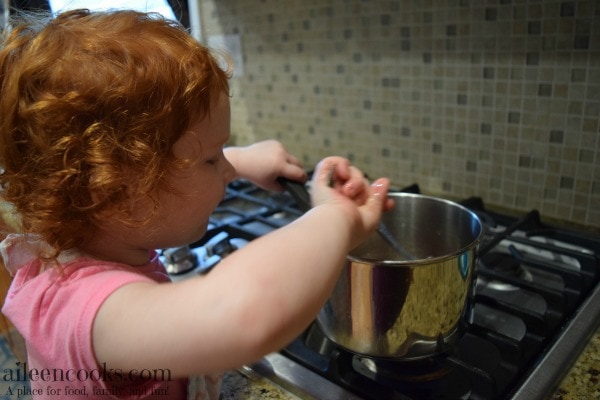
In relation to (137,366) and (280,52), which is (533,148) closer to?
(280,52)

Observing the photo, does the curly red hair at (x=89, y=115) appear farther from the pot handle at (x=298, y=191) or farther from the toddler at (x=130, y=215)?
the pot handle at (x=298, y=191)

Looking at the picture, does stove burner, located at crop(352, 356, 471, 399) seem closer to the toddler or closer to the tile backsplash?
the toddler

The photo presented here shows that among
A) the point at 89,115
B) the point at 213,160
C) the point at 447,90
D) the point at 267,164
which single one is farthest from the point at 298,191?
the point at 447,90

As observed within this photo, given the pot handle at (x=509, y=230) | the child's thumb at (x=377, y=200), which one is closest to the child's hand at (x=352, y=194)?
the child's thumb at (x=377, y=200)

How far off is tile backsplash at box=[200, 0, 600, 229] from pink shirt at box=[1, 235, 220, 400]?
624 mm

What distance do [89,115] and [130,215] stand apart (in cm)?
9

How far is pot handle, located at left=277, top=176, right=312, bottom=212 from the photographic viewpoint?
559 millimetres

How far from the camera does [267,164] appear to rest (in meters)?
0.61

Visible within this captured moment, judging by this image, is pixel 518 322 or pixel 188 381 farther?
pixel 518 322

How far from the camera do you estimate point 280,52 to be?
111 cm

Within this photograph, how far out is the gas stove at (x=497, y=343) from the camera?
0.48 meters

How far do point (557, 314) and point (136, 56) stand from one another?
1.69 feet

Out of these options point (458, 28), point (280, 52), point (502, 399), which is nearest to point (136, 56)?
point (502, 399)

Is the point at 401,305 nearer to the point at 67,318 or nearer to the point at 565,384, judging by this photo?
the point at 565,384
